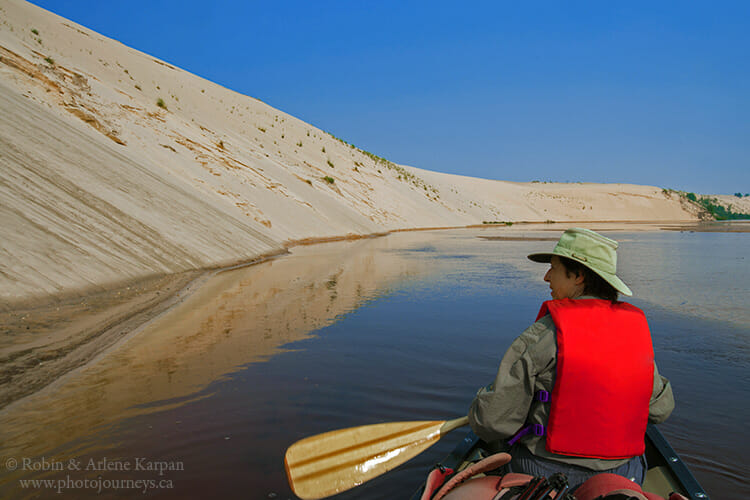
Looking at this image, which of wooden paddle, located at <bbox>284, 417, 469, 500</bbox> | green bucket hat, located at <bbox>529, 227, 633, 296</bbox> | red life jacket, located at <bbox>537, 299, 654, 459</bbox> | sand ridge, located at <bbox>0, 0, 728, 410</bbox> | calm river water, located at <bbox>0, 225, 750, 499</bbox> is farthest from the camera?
sand ridge, located at <bbox>0, 0, 728, 410</bbox>

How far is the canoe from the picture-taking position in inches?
108

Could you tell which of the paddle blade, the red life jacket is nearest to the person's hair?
the red life jacket

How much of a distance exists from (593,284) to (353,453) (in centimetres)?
173

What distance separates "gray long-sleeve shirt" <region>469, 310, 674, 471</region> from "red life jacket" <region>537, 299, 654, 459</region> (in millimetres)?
45

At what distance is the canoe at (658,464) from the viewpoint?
2.73 m

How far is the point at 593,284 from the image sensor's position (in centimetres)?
258

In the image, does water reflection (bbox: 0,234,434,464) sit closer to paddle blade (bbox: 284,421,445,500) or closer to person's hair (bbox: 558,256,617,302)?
paddle blade (bbox: 284,421,445,500)

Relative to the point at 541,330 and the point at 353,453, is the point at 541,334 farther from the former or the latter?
the point at 353,453

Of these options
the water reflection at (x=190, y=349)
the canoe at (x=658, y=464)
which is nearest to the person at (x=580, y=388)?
the canoe at (x=658, y=464)

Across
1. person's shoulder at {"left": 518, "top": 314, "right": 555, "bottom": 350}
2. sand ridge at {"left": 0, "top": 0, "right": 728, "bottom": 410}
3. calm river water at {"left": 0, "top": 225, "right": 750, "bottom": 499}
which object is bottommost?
calm river water at {"left": 0, "top": 225, "right": 750, "bottom": 499}

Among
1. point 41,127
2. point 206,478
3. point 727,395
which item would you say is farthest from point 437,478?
point 41,127

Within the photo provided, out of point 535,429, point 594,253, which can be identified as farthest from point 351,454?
point 594,253

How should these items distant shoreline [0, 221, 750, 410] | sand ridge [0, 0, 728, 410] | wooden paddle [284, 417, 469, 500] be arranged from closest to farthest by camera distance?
wooden paddle [284, 417, 469, 500], distant shoreline [0, 221, 750, 410], sand ridge [0, 0, 728, 410]

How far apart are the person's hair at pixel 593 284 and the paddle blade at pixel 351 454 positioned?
124cm
